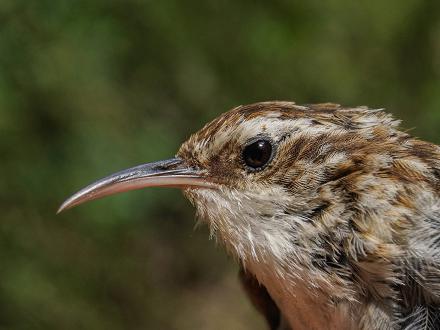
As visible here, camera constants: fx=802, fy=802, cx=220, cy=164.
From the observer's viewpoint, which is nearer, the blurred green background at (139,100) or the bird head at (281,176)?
the bird head at (281,176)

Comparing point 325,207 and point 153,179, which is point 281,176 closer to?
point 325,207

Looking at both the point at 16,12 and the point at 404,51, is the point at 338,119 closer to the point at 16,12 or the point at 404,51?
the point at 16,12

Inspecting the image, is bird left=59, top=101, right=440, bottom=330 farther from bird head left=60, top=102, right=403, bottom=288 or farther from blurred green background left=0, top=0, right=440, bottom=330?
blurred green background left=0, top=0, right=440, bottom=330

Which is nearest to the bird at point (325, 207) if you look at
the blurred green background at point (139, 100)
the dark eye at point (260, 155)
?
the dark eye at point (260, 155)

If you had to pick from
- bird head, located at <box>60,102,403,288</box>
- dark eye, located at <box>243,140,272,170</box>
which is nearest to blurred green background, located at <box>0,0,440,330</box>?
bird head, located at <box>60,102,403,288</box>

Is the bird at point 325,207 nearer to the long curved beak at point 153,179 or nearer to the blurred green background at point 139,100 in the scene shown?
the long curved beak at point 153,179

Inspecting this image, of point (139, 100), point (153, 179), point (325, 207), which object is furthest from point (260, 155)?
point (139, 100)

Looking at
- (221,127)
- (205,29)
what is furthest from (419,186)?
(205,29)
